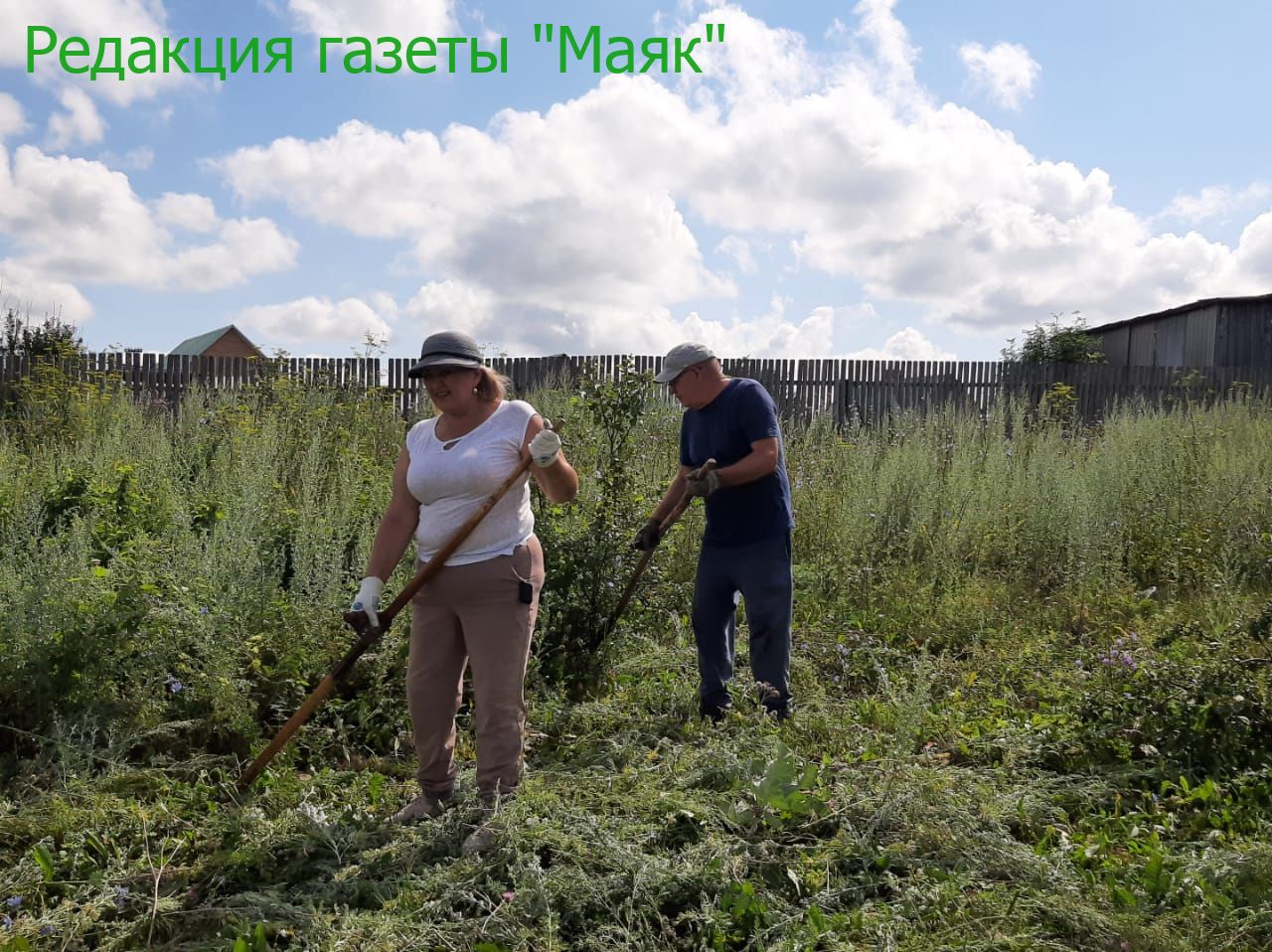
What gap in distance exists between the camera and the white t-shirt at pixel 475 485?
124 inches

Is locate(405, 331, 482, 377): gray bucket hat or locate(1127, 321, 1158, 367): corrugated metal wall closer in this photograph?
locate(405, 331, 482, 377): gray bucket hat

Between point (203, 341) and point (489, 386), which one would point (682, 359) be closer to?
point (489, 386)

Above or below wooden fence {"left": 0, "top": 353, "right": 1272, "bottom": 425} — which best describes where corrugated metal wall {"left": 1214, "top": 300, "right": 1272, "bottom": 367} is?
above

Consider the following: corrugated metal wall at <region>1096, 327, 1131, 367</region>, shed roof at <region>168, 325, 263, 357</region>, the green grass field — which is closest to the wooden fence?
the green grass field

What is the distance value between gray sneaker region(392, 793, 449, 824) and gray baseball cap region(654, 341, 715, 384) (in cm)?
187

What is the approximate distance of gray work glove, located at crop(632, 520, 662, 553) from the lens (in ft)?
13.5

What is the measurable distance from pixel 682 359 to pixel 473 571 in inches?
54.3

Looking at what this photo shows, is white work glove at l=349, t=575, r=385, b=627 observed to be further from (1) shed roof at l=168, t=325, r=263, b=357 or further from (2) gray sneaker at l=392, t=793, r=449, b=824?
(1) shed roof at l=168, t=325, r=263, b=357

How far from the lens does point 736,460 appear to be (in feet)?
13.2

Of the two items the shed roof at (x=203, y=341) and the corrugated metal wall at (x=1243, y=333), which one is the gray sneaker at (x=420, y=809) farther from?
the shed roof at (x=203, y=341)

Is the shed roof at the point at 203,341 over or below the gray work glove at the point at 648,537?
over

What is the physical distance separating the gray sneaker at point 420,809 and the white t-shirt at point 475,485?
85 cm

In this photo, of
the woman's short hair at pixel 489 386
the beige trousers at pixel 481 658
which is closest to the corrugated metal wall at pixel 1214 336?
the woman's short hair at pixel 489 386

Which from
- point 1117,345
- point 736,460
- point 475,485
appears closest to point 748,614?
point 736,460
